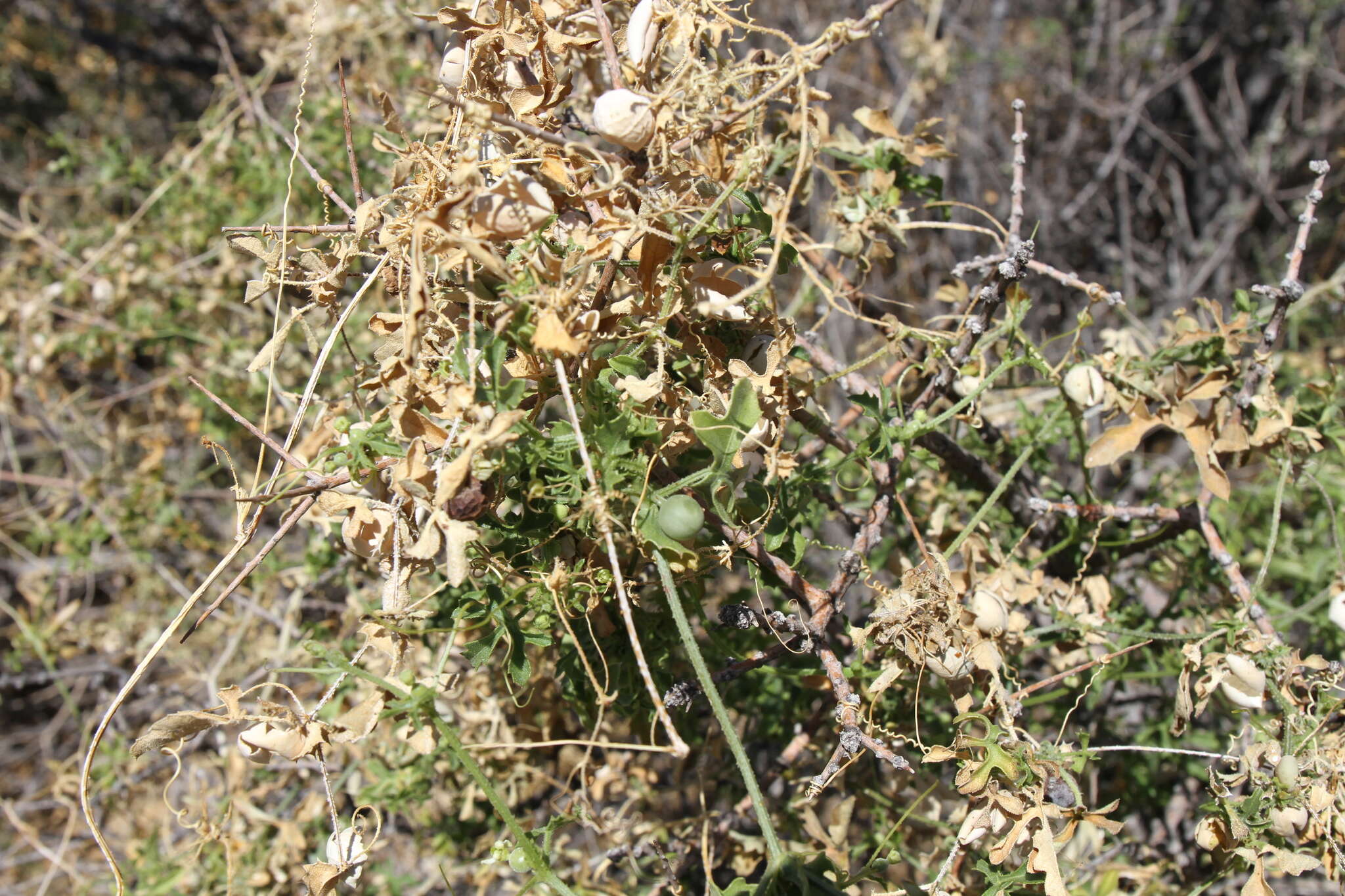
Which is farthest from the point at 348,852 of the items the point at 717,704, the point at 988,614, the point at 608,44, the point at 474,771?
the point at 608,44

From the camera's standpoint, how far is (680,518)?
608 mm

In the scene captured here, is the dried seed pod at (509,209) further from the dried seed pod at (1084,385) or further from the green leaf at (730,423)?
the dried seed pod at (1084,385)

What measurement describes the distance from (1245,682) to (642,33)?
2.48ft

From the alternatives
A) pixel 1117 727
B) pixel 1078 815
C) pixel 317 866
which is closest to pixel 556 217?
pixel 317 866

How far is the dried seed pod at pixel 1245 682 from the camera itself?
2.54ft

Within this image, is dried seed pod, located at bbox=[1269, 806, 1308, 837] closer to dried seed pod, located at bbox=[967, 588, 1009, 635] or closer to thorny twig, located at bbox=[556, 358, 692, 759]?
dried seed pod, located at bbox=[967, 588, 1009, 635]

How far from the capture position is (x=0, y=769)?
234 centimetres

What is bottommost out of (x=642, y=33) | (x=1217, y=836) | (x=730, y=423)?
(x=1217, y=836)

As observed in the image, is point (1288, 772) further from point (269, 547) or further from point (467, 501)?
point (269, 547)

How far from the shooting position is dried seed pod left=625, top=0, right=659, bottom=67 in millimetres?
667

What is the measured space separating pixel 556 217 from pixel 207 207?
127cm

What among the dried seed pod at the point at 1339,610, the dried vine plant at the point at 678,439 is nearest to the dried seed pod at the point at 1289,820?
the dried vine plant at the point at 678,439

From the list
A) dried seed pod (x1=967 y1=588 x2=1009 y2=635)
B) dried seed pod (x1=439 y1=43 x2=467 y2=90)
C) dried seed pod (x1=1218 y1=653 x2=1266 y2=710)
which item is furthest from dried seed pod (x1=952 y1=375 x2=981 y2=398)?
dried seed pod (x1=439 y1=43 x2=467 y2=90)

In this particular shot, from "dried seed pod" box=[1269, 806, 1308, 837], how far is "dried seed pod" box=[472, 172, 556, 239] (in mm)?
763
